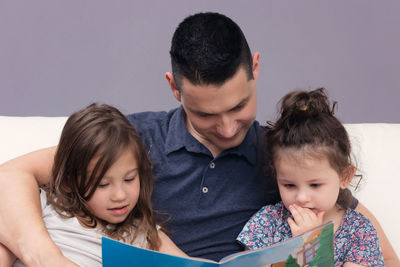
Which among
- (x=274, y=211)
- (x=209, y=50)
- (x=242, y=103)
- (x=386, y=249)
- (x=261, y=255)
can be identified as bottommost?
(x=386, y=249)

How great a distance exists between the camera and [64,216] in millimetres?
1769

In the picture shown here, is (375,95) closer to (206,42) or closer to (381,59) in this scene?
(381,59)

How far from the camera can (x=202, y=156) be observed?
1.93 m

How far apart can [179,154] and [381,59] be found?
128cm

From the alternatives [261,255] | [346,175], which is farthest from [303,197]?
[261,255]

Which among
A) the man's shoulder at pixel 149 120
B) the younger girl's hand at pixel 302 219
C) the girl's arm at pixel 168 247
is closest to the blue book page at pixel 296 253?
the younger girl's hand at pixel 302 219

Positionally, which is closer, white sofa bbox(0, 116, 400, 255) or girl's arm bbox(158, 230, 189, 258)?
girl's arm bbox(158, 230, 189, 258)

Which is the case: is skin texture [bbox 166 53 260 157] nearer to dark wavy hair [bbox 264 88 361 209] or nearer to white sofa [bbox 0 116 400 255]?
dark wavy hair [bbox 264 88 361 209]

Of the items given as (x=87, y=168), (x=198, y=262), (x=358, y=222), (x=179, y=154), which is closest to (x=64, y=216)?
(x=87, y=168)

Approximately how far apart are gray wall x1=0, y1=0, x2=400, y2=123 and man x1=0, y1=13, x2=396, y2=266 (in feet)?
2.54

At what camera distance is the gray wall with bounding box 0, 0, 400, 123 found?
2.68m

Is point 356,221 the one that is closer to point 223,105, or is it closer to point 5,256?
point 223,105

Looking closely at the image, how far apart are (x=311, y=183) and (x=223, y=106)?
325 millimetres

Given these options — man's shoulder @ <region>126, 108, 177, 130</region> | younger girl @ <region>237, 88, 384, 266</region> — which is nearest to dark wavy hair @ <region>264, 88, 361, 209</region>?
younger girl @ <region>237, 88, 384, 266</region>
